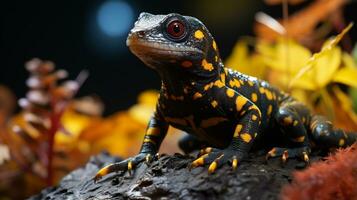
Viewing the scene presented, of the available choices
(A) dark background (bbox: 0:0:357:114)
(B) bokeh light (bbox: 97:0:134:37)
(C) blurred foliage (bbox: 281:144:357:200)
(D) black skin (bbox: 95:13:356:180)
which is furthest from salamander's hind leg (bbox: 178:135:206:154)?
(A) dark background (bbox: 0:0:357:114)

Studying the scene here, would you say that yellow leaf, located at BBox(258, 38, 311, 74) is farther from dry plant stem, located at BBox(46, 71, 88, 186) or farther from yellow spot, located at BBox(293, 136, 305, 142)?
dry plant stem, located at BBox(46, 71, 88, 186)

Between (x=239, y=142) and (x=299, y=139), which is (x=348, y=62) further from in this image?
(x=239, y=142)

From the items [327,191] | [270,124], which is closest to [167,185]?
[327,191]

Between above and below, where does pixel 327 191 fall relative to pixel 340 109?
below

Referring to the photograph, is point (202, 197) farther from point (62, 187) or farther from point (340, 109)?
point (340, 109)

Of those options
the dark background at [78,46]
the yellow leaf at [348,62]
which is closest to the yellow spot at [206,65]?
the yellow leaf at [348,62]

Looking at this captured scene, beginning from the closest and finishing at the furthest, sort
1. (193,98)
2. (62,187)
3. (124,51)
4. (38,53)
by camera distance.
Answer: (193,98)
(62,187)
(124,51)
(38,53)

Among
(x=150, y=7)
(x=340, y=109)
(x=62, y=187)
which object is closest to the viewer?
(x=62, y=187)
